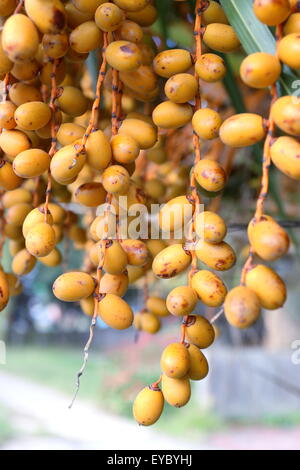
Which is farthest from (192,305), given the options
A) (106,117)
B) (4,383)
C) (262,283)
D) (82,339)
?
(82,339)

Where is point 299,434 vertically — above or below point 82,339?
above

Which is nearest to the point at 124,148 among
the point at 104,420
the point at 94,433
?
the point at 94,433

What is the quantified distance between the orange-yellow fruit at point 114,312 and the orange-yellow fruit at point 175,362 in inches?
1.9

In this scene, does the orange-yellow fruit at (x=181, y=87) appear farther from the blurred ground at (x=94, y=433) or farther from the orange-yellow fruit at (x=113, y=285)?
the blurred ground at (x=94, y=433)

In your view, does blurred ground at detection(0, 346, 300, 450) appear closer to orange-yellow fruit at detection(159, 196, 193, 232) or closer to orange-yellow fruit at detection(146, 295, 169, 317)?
orange-yellow fruit at detection(146, 295, 169, 317)

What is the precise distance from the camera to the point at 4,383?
6016mm

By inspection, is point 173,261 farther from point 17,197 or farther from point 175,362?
point 17,197

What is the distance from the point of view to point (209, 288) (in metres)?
0.40

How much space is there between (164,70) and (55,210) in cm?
20

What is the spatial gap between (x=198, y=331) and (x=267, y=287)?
0.08m

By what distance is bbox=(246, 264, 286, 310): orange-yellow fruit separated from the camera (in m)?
0.36

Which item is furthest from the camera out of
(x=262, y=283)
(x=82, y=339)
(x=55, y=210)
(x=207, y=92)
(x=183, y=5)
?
(x=82, y=339)

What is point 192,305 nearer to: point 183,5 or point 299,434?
point 183,5
